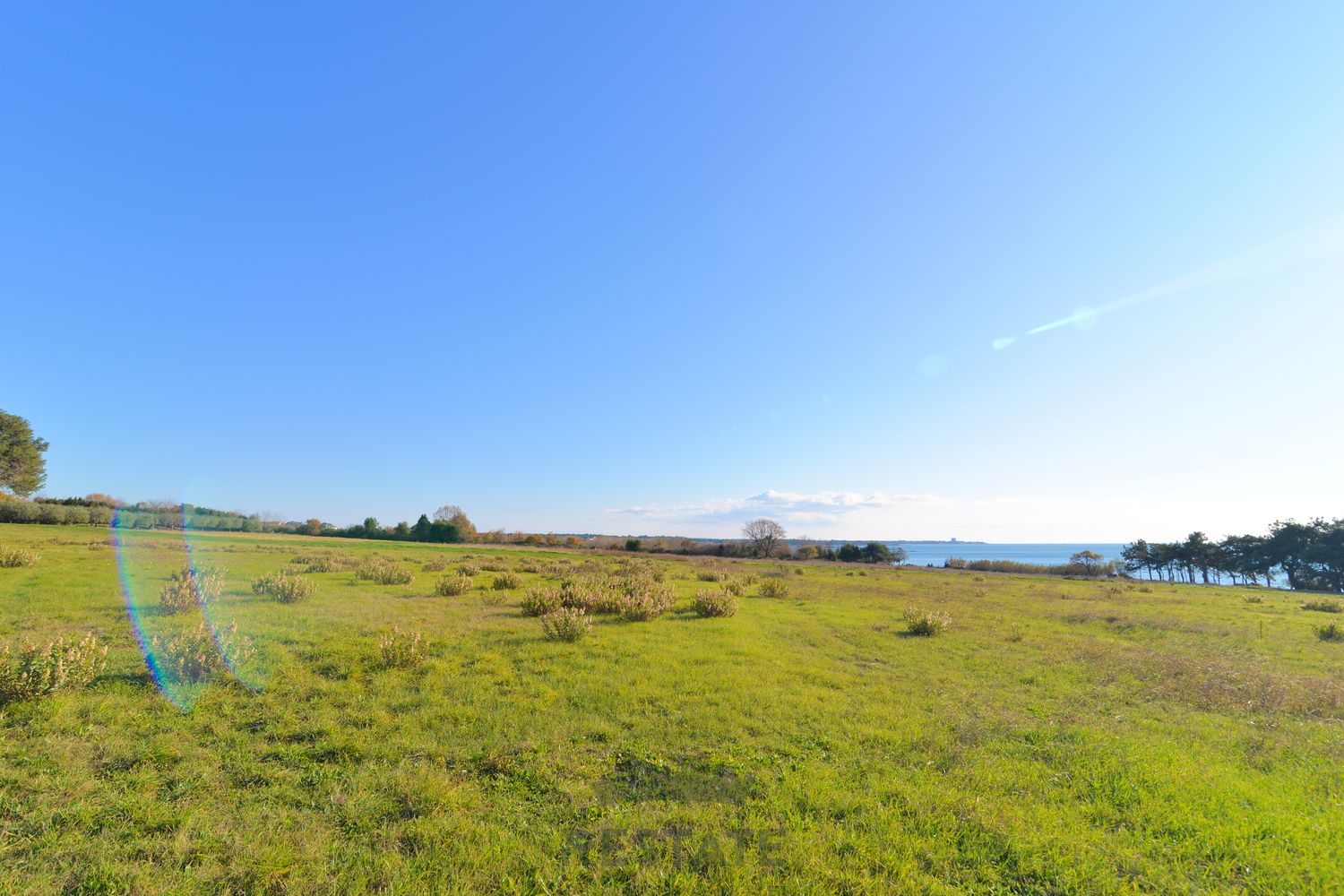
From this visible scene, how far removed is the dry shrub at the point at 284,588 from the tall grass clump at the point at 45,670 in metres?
8.56

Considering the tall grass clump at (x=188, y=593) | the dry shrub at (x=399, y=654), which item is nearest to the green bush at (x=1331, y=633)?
the dry shrub at (x=399, y=654)

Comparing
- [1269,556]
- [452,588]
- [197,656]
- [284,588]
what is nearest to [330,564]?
[284,588]

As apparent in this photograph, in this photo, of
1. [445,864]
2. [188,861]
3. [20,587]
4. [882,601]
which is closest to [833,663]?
[445,864]

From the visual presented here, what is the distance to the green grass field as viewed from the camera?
4871 mm

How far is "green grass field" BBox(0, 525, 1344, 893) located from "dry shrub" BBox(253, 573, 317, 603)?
3.16m

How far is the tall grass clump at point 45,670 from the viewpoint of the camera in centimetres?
762

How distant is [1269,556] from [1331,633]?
65232 millimetres

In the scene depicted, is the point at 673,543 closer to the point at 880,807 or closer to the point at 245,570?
the point at 245,570

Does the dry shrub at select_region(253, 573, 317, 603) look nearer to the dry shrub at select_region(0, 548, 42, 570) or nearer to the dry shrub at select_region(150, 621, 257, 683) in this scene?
the dry shrub at select_region(150, 621, 257, 683)

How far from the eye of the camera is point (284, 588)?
1705 centimetres

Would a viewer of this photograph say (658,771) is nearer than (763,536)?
Yes

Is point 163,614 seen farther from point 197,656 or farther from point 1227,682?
point 1227,682

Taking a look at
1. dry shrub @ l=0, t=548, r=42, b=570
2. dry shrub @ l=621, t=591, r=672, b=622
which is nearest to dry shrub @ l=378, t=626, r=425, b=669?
dry shrub @ l=621, t=591, r=672, b=622

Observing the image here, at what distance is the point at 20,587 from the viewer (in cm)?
1528
